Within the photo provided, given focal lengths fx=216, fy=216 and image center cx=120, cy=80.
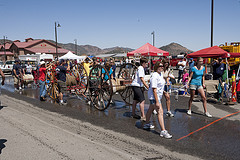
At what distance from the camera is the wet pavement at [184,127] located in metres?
4.40

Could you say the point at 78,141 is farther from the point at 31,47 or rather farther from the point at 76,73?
the point at 31,47

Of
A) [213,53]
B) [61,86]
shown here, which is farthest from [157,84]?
[213,53]

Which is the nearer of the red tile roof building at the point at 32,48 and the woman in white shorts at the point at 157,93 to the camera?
the woman in white shorts at the point at 157,93

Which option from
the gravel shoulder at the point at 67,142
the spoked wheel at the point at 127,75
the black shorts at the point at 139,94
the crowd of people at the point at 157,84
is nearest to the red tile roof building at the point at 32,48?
the crowd of people at the point at 157,84

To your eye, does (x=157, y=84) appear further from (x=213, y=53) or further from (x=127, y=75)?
(x=213, y=53)

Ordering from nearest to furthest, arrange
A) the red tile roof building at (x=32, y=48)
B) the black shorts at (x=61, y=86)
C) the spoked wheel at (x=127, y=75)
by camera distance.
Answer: the spoked wheel at (x=127, y=75) → the black shorts at (x=61, y=86) → the red tile roof building at (x=32, y=48)

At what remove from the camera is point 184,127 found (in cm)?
580

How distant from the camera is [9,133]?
549 centimetres

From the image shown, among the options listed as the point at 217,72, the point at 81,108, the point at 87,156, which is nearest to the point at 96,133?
the point at 87,156

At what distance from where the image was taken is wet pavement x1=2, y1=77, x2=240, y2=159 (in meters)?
4.40

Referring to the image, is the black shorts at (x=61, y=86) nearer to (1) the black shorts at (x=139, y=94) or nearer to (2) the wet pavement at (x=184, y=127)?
(2) the wet pavement at (x=184, y=127)

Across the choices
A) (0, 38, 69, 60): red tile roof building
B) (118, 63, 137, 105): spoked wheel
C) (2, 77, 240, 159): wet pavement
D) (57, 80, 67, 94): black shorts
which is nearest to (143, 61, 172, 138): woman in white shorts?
(2, 77, 240, 159): wet pavement

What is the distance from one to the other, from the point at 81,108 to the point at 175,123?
3.83m

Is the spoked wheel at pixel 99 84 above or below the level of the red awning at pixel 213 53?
below
